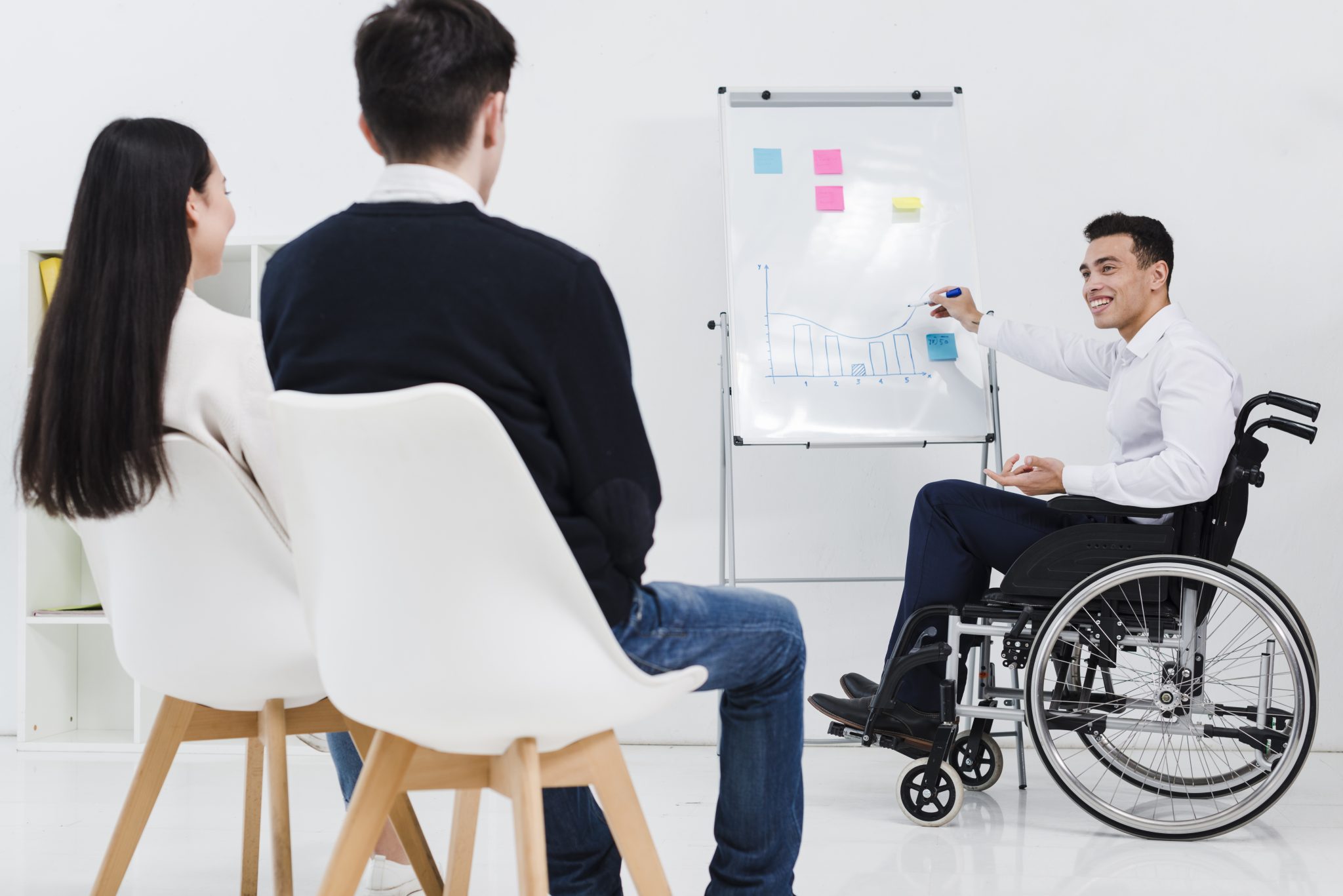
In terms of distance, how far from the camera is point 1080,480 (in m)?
2.21

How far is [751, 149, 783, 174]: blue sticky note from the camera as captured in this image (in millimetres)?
2762

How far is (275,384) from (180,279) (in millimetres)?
453

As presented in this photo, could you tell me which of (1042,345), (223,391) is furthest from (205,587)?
(1042,345)

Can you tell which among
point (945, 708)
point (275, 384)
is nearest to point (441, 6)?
point (275, 384)

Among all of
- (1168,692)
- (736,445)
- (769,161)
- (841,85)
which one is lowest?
(1168,692)

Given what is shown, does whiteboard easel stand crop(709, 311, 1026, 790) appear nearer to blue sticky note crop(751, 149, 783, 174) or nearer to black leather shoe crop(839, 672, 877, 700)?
black leather shoe crop(839, 672, 877, 700)

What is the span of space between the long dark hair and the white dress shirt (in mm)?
1686

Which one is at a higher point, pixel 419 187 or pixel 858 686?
pixel 419 187

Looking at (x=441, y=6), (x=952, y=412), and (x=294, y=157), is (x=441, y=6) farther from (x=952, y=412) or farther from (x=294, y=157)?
(x=294, y=157)

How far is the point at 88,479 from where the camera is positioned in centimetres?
126

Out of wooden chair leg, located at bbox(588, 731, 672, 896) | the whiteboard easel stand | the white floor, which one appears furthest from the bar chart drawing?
wooden chair leg, located at bbox(588, 731, 672, 896)

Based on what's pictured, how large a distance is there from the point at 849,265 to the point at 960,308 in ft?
0.96

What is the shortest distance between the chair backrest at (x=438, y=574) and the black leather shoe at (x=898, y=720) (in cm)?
131

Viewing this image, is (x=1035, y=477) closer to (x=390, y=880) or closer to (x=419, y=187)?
(x=390, y=880)
